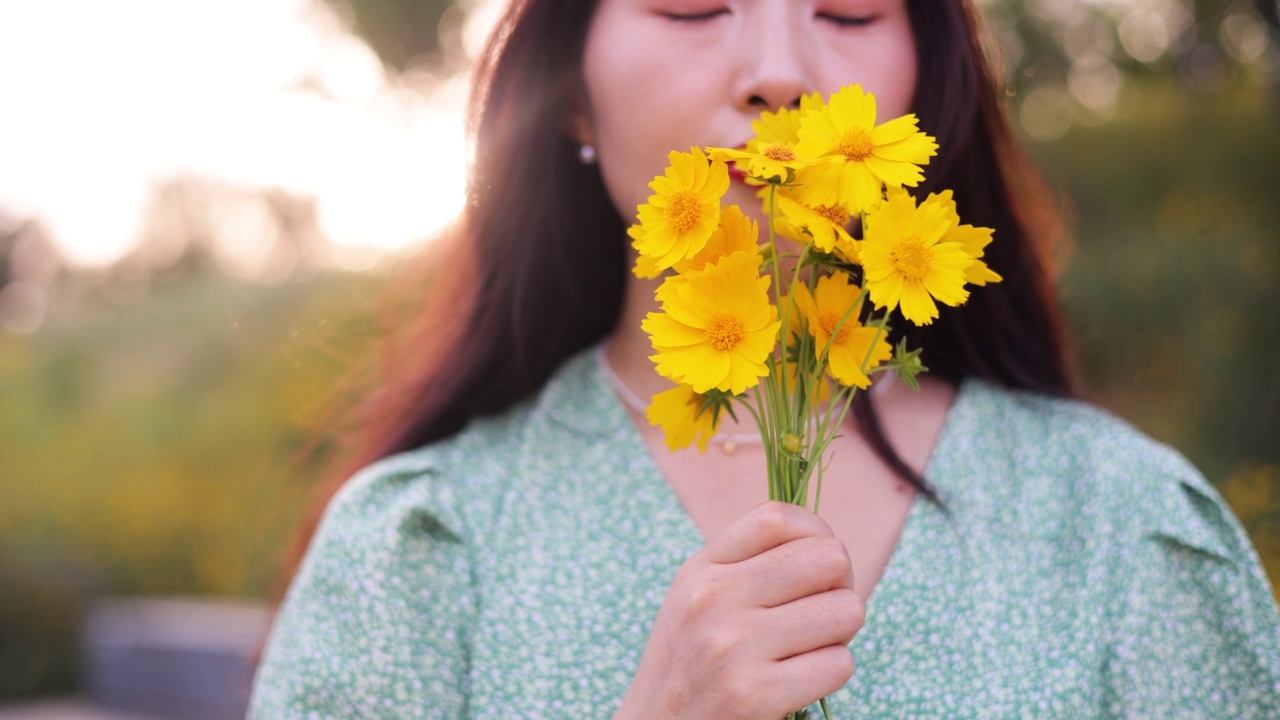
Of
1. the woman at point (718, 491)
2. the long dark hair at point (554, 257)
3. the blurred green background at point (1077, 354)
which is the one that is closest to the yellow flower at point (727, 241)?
the woman at point (718, 491)

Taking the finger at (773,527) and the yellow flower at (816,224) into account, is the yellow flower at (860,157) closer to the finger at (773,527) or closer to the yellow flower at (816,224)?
the yellow flower at (816,224)

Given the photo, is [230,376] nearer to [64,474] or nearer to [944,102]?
[64,474]

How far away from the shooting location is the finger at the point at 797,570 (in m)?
0.83

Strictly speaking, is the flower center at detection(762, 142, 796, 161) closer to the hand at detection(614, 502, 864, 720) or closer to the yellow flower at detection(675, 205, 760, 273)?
the yellow flower at detection(675, 205, 760, 273)

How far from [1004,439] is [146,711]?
3634mm

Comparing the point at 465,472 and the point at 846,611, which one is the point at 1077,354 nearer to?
the point at 465,472

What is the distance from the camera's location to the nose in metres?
1.14

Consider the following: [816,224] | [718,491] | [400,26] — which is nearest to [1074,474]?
[718,491]

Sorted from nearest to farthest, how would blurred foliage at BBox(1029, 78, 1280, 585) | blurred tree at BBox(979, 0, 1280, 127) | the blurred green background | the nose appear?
the nose → blurred foliage at BBox(1029, 78, 1280, 585) → the blurred green background → blurred tree at BBox(979, 0, 1280, 127)

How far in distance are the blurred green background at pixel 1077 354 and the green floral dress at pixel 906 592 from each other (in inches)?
36.7

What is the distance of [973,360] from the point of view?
1.48 meters

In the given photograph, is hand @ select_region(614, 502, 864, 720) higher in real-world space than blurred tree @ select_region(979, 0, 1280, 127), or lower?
lower

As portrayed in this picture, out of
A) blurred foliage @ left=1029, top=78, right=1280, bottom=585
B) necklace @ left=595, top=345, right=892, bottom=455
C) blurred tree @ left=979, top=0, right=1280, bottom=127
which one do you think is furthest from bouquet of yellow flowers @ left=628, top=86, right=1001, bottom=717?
blurred tree @ left=979, top=0, right=1280, bottom=127

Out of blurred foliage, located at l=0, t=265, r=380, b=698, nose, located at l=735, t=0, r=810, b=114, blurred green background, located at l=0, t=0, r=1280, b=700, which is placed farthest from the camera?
blurred foliage, located at l=0, t=265, r=380, b=698
